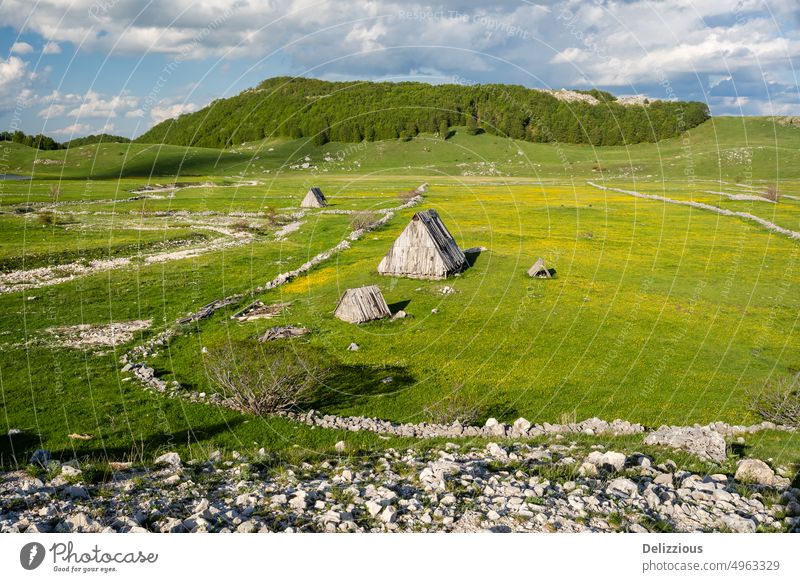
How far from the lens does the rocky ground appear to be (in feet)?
28.3

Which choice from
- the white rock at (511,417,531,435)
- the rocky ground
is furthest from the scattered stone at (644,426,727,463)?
the white rock at (511,417,531,435)

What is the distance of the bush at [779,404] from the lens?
15.1 m

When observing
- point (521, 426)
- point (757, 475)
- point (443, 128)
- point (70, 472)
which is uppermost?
point (443, 128)

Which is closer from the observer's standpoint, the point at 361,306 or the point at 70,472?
the point at 70,472

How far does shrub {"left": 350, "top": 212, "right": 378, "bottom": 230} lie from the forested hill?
6194 centimetres

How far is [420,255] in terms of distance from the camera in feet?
102

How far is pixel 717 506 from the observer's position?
920 cm

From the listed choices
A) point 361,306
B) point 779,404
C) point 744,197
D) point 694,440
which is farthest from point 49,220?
point 744,197

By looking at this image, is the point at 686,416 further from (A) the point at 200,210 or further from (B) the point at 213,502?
(A) the point at 200,210

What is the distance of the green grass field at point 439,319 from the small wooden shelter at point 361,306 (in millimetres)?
651

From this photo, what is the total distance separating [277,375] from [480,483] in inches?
344

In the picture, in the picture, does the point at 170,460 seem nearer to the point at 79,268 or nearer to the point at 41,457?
the point at 41,457

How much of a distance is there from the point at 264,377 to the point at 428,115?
421 ft
